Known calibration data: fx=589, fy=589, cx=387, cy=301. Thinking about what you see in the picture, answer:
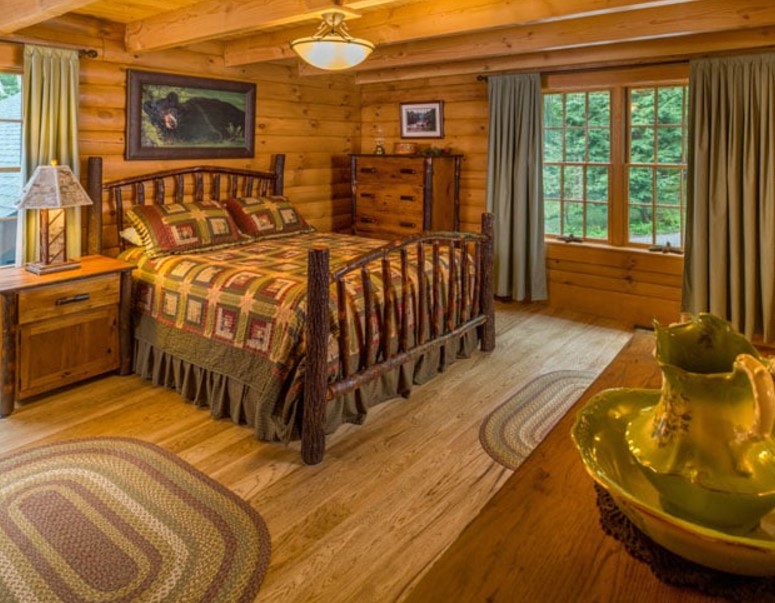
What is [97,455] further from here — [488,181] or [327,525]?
[488,181]

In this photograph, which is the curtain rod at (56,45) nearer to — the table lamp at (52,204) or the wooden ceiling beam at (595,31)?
the table lamp at (52,204)

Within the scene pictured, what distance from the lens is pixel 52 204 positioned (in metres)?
3.28

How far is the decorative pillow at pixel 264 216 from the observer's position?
451cm

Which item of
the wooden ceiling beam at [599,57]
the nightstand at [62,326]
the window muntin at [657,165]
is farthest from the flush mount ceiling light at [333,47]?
the window muntin at [657,165]

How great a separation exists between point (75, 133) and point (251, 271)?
1575 millimetres

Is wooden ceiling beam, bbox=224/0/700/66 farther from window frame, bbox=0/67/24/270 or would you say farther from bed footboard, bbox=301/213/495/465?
window frame, bbox=0/67/24/270

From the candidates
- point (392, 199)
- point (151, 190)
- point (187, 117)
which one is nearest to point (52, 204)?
point (151, 190)

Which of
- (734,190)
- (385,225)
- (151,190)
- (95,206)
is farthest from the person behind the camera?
(385,225)

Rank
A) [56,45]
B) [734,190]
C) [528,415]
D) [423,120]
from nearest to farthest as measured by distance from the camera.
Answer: [528,415] < [56,45] < [734,190] < [423,120]

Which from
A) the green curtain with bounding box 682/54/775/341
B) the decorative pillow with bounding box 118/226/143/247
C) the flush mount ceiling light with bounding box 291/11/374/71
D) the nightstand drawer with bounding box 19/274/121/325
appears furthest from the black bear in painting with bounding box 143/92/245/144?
the green curtain with bounding box 682/54/775/341

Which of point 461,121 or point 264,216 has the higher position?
point 461,121

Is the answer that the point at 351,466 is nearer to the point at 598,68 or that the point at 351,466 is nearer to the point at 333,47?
the point at 333,47

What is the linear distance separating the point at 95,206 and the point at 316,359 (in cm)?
222

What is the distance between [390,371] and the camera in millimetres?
3285
